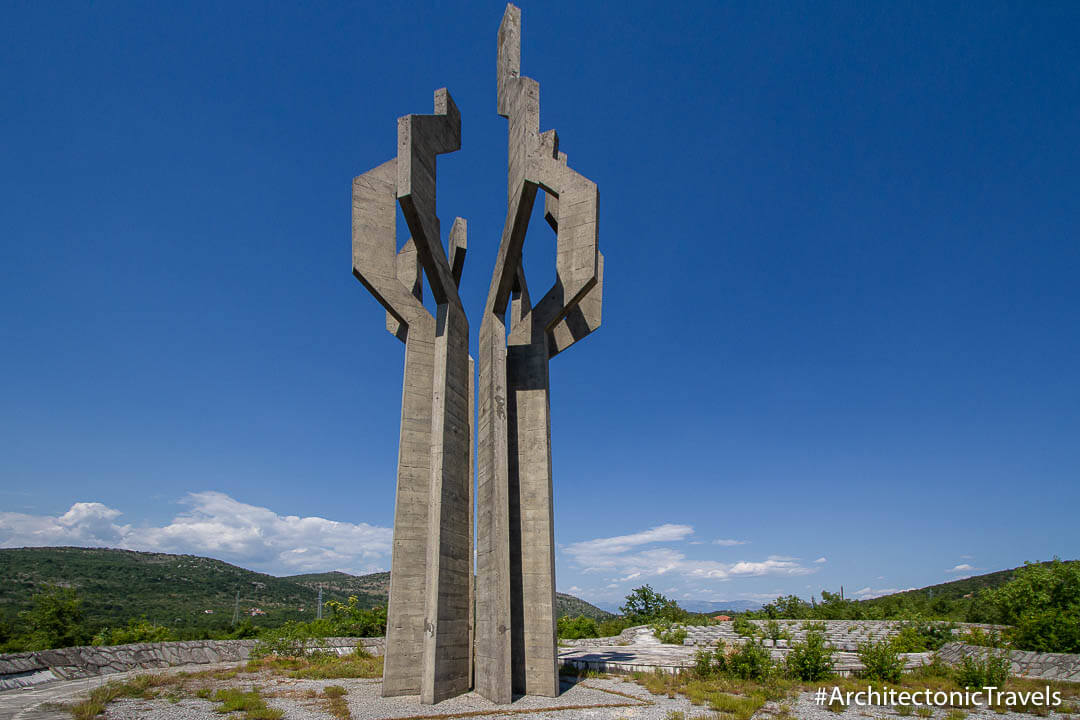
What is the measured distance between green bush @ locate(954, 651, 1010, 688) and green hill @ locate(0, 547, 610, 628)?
34724 mm

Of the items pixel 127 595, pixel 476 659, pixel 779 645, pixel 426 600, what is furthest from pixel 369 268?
pixel 127 595

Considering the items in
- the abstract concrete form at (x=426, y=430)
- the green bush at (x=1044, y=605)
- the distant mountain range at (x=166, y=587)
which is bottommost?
the distant mountain range at (x=166, y=587)

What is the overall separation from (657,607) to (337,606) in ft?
47.0

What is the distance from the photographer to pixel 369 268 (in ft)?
35.4

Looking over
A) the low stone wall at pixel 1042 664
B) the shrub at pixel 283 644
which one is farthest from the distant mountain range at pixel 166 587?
the low stone wall at pixel 1042 664

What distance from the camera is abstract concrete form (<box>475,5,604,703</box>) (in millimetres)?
9250

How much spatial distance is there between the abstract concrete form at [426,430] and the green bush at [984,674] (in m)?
8.30

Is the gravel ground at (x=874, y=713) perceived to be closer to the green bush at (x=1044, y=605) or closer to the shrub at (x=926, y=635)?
the green bush at (x=1044, y=605)

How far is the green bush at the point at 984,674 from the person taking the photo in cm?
946

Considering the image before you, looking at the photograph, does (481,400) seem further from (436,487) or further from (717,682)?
(717,682)

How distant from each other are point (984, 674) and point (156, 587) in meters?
60.0

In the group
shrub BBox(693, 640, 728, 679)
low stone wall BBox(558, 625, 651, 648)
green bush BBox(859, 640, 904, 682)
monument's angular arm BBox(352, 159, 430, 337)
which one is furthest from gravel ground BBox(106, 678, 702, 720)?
low stone wall BBox(558, 625, 651, 648)

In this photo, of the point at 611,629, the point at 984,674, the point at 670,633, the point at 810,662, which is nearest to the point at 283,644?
the point at 810,662

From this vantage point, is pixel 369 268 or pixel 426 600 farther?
pixel 369 268
